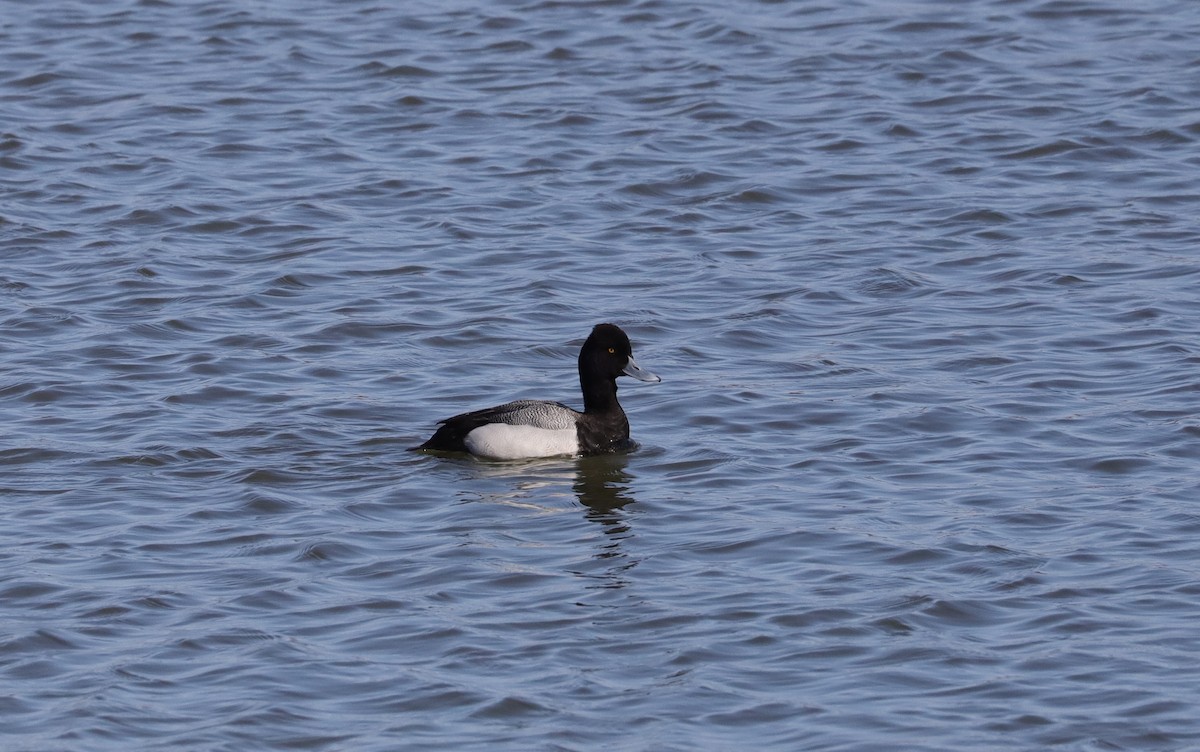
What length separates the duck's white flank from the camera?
12.4 m

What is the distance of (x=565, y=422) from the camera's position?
1289 centimetres

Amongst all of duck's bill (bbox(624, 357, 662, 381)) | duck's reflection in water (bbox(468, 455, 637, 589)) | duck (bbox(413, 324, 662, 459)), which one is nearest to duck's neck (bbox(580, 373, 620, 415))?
duck (bbox(413, 324, 662, 459))

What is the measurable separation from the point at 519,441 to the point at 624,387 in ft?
6.68

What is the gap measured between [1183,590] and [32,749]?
545 cm

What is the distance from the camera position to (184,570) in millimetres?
10281

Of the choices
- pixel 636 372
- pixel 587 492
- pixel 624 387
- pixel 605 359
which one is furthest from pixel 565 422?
pixel 624 387

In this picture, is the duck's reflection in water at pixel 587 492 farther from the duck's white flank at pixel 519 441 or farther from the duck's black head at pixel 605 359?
the duck's black head at pixel 605 359

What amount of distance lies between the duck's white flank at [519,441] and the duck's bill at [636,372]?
645mm

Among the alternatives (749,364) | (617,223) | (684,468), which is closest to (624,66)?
(617,223)

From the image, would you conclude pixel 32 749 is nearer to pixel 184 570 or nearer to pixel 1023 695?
pixel 184 570

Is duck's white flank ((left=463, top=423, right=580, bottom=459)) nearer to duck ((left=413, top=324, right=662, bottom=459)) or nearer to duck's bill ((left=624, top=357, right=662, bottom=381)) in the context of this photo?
duck ((left=413, top=324, right=662, bottom=459))

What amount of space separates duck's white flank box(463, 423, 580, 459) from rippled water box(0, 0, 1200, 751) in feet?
0.47

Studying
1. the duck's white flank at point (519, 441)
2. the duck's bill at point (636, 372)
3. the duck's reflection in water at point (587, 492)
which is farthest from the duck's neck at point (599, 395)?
the duck's reflection in water at point (587, 492)

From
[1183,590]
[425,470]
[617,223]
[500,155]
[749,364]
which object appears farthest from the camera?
[500,155]
